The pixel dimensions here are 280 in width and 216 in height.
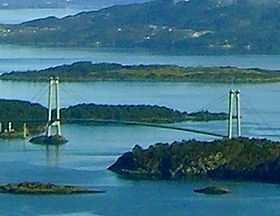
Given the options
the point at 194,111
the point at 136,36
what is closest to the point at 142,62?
the point at 136,36

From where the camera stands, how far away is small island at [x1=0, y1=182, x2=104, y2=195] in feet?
57.2

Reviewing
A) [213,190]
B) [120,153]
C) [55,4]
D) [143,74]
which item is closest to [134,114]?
[120,153]

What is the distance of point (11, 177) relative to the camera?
18.6m

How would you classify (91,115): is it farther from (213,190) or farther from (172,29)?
(172,29)

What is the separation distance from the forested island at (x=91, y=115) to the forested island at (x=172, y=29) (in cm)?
2072

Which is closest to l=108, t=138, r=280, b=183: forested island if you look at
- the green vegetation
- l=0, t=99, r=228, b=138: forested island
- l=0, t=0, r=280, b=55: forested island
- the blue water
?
the blue water

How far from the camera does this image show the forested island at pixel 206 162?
61.7ft

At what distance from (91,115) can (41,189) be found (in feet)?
25.2

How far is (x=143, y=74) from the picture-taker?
113 ft

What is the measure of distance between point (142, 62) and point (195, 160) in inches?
879

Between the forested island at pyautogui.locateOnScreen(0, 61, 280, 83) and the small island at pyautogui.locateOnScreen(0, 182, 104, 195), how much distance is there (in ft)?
49.8

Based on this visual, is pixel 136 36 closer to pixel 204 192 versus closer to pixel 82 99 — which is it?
pixel 82 99

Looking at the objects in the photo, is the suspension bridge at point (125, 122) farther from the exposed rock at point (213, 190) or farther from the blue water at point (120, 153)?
the exposed rock at point (213, 190)

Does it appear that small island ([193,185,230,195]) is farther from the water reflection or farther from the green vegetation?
the green vegetation
